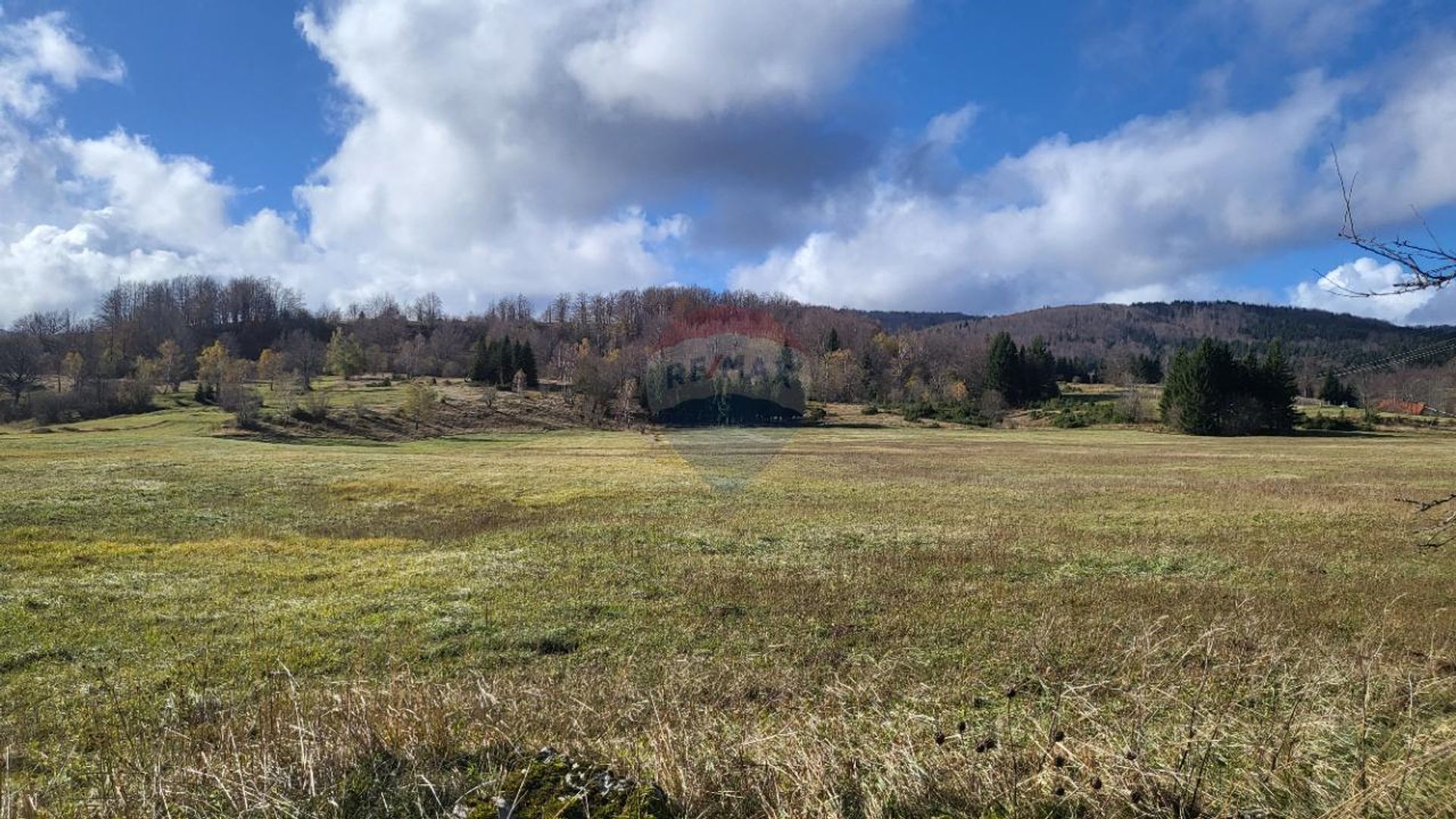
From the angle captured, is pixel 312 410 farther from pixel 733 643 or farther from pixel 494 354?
pixel 733 643

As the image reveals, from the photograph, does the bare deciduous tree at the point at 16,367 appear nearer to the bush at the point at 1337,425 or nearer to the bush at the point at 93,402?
the bush at the point at 93,402

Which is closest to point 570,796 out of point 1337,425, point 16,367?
point 1337,425

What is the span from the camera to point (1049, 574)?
13812 mm

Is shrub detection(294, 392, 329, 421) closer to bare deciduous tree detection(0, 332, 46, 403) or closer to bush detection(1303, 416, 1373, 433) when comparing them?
bare deciduous tree detection(0, 332, 46, 403)

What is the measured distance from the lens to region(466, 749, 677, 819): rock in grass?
2.89 m

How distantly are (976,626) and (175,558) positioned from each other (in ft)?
53.3

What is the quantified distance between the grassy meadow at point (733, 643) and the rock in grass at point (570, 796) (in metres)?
0.15

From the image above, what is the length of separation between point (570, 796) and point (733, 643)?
681 centimetres

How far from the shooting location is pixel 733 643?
9.55 metres

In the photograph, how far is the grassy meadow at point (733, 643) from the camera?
3373mm

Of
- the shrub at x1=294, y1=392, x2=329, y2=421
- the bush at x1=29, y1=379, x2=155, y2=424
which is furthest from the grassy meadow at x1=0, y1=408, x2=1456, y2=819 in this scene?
the bush at x1=29, y1=379, x2=155, y2=424

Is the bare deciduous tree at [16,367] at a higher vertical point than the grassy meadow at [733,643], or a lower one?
higher

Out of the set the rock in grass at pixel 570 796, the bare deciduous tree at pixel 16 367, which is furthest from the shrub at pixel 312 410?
the rock in grass at pixel 570 796

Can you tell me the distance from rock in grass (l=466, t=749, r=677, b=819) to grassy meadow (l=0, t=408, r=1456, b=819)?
0.51 ft
